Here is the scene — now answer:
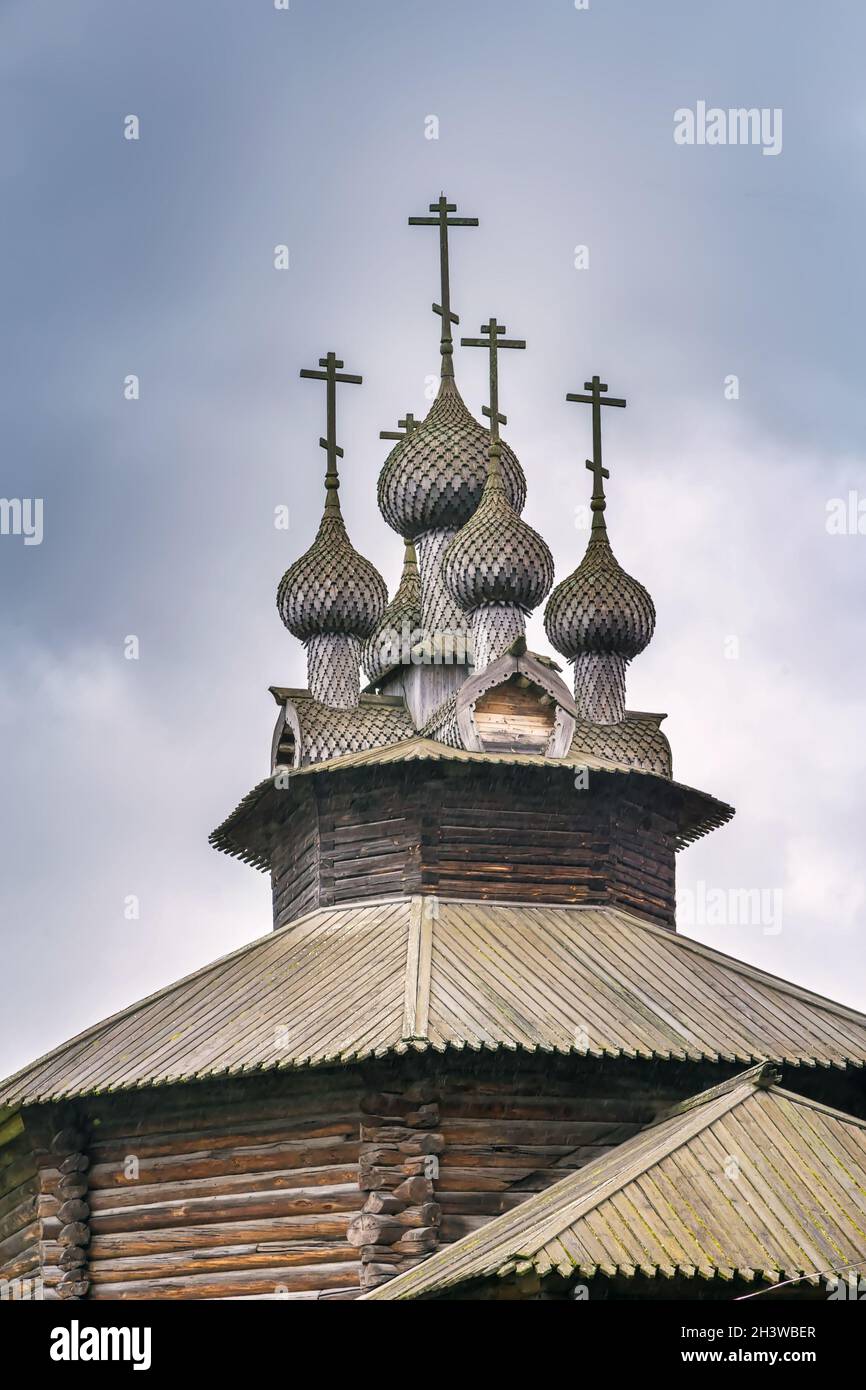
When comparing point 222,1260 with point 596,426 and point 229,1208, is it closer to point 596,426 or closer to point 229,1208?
point 229,1208

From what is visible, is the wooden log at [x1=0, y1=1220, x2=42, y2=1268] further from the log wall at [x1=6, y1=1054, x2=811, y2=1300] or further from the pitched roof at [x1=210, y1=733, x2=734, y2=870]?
the pitched roof at [x1=210, y1=733, x2=734, y2=870]

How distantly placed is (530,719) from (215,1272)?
6630 mm

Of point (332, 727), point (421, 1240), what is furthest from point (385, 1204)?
point (332, 727)

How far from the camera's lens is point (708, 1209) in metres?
19.0

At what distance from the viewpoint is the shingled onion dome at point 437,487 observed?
28125 millimetres

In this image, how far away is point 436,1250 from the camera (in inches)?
837

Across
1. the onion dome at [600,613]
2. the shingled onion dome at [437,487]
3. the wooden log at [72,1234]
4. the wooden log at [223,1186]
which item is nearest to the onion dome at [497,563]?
the shingled onion dome at [437,487]

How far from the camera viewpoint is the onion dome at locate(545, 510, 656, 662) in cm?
2805

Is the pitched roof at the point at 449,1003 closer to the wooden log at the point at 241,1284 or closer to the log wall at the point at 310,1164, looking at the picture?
the log wall at the point at 310,1164

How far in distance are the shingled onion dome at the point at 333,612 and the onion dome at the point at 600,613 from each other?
206 centimetres

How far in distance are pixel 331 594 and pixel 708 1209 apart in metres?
10.8
